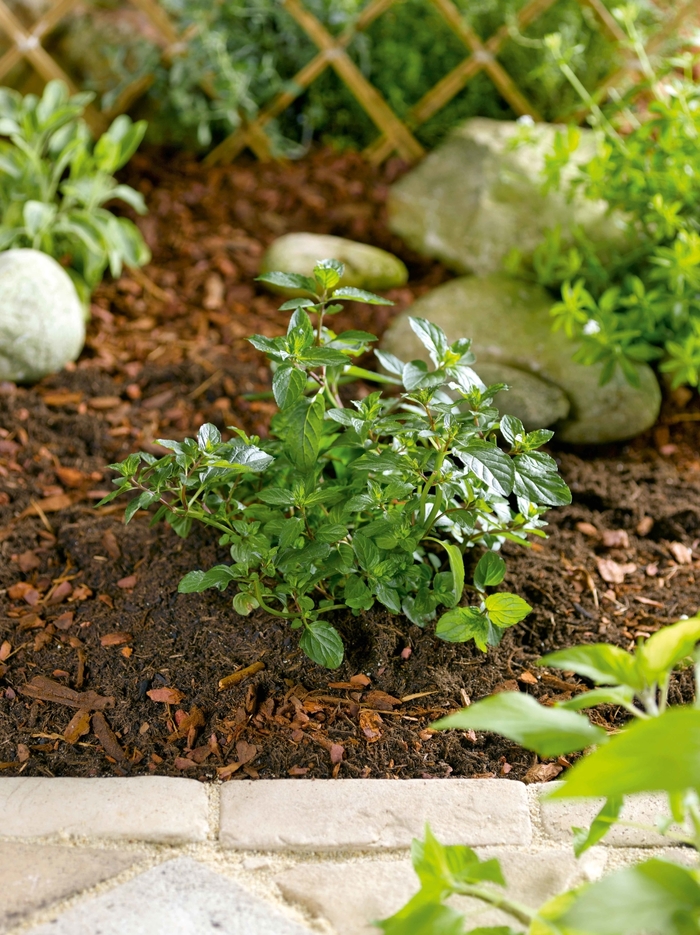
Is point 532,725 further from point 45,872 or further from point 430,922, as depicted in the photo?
point 45,872

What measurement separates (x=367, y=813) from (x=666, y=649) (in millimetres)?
666

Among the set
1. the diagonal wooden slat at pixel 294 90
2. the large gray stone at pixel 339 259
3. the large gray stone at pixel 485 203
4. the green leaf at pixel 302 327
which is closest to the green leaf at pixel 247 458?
the green leaf at pixel 302 327

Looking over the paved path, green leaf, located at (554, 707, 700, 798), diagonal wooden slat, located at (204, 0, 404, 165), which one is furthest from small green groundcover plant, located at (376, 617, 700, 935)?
diagonal wooden slat, located at (204, 0, 404, 165)

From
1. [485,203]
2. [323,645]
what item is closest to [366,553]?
[323,645]

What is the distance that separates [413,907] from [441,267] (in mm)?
2628

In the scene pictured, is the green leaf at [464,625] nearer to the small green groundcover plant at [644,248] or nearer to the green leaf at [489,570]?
the green leaf at [489,570]

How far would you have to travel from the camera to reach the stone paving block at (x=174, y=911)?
1.36 metres

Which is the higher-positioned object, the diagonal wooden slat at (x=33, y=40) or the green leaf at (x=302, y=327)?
the diagonal wooden slat at (x=33, y=40)

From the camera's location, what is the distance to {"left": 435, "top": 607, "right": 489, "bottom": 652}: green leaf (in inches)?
70.0

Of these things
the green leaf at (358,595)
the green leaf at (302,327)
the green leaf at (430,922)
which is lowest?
the green leaf at (358,595)

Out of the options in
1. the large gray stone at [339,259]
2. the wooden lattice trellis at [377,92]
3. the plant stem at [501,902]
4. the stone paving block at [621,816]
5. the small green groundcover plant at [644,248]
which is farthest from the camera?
the wooden lattice trellis at [377,92]

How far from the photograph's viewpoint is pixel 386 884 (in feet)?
4.75

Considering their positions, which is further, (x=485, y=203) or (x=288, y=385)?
(x=485, y=203)

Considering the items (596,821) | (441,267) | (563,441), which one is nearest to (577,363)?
(563,441)
